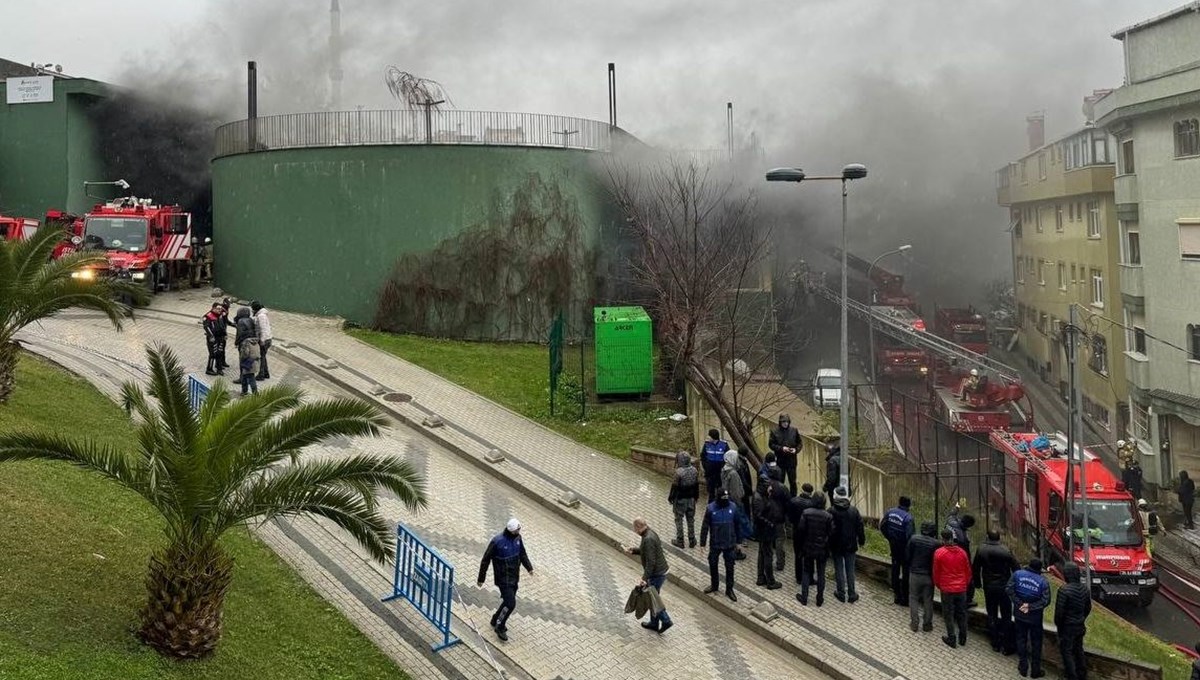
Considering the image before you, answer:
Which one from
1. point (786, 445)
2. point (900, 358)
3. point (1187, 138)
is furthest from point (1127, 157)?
point (786, 445)

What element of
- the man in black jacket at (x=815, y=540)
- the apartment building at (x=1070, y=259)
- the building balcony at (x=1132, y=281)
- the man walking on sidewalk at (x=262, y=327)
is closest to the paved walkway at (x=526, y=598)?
the man in black jacket at (x=815, y=540)

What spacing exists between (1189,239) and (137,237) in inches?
1127

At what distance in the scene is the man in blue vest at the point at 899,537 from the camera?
34.9 feet

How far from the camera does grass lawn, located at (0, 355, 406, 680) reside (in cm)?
711

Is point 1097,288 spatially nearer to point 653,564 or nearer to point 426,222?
point 426,222

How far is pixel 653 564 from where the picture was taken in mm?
9820

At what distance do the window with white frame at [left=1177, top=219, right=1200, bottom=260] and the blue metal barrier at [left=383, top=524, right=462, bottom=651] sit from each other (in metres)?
23.6

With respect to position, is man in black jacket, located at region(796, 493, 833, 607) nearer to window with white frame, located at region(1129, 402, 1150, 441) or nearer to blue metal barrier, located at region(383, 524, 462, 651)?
blue metal barrier, located at region(383, 524, 462, 651)

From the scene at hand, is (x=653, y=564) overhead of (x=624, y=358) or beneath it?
beneath

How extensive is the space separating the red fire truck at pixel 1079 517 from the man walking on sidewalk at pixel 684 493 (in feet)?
21.3

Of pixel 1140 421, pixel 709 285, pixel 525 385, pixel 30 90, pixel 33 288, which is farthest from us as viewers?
pixel 30 90

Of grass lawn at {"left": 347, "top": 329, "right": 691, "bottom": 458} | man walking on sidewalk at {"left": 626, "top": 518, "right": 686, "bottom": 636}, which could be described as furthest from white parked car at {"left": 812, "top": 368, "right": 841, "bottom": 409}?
man walking on sidewalk at {"left": 626, "top": 518, "right": 686, "bottom": 636}

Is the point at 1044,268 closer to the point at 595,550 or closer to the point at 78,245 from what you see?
the point at 595,550

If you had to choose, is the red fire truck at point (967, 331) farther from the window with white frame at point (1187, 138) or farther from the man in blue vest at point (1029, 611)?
the man in blue vest at point (1029, 611)
